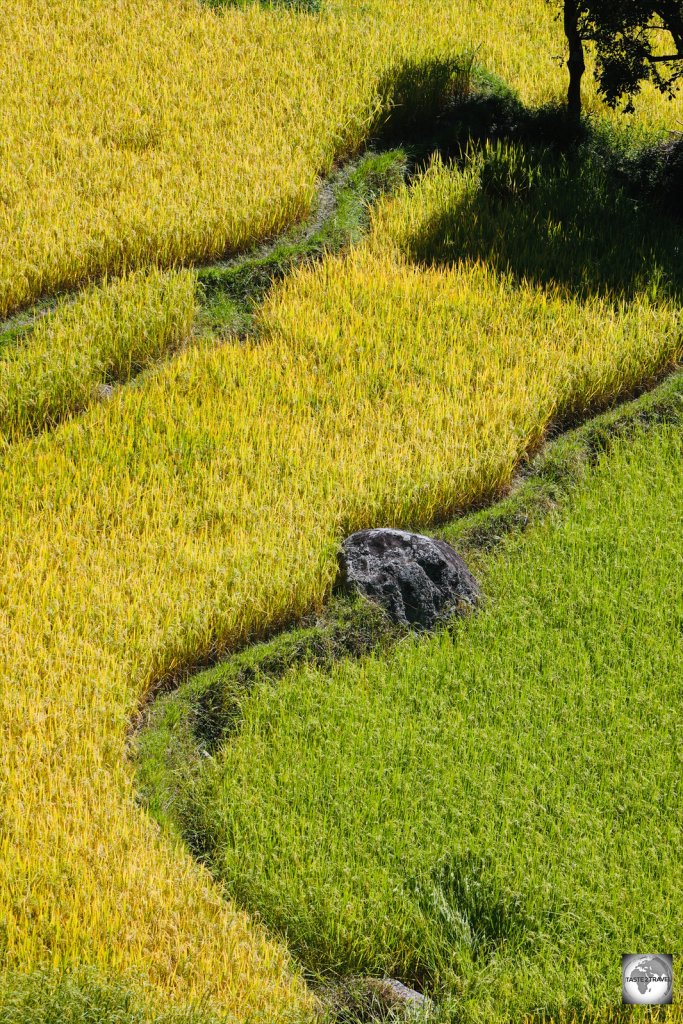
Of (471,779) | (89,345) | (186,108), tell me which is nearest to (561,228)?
(186,108)

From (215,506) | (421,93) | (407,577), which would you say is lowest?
(407,577)

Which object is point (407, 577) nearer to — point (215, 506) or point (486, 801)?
point (215, 506)

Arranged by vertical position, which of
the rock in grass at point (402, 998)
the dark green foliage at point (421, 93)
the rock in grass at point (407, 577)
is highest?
the dark green foliage at point (421, 93)

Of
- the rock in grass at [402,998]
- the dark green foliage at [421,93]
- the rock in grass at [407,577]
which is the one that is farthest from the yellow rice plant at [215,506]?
the dark green foliage at [421,93]

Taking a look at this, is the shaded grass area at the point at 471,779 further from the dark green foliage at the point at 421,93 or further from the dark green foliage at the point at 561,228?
the dark green foliage at the point at 421,93

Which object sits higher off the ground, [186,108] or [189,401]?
[186,108]

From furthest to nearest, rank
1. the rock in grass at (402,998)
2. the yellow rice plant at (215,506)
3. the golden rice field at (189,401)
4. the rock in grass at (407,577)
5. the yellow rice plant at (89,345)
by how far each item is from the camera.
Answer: the yellow rice plant at (89,345), the rock in grass at (407,577), the golden rice field at (189,401), the yellow rice plant at (215,506), the rock in grass at (402,998)

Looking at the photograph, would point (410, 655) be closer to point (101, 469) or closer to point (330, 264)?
point (101, 469)
